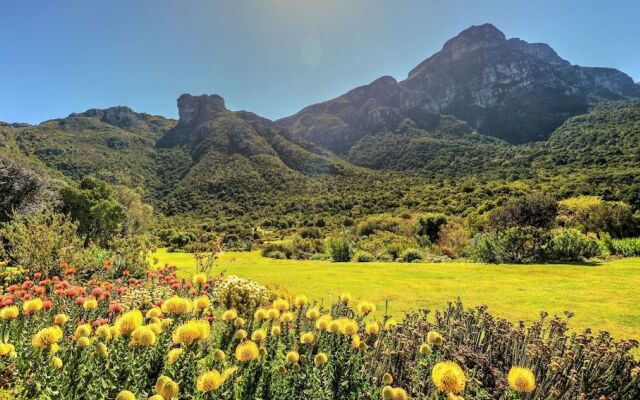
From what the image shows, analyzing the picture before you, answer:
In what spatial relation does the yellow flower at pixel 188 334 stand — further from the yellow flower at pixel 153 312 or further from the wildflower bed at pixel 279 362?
the yellow flower at pixel 153 312

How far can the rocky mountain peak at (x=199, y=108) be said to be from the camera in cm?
11956

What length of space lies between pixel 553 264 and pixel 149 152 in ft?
345

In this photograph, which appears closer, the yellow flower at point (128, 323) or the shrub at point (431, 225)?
the yellow flower at point (128, 323)

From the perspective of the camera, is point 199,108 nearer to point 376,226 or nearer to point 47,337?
point 376,226

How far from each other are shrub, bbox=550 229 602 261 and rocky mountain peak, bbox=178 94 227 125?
11188 centimetres

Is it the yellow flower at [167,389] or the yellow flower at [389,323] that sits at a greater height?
the yellow flower at [167,389]

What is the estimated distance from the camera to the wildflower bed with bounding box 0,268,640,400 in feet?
8.68

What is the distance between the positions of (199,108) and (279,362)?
5204 inches

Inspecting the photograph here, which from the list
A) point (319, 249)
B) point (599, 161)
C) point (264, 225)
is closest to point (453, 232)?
point (319, 249)

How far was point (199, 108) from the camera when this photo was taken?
125 m

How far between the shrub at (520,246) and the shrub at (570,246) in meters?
0.30

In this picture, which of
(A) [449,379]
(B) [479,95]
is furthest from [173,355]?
(B) [479,95]

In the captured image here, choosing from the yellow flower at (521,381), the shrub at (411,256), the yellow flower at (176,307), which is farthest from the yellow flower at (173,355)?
the shrub at (411,256)

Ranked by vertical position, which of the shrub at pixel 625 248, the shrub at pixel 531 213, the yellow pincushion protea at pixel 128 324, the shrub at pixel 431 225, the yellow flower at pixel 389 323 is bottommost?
the yellow flower at pixel 389 323
